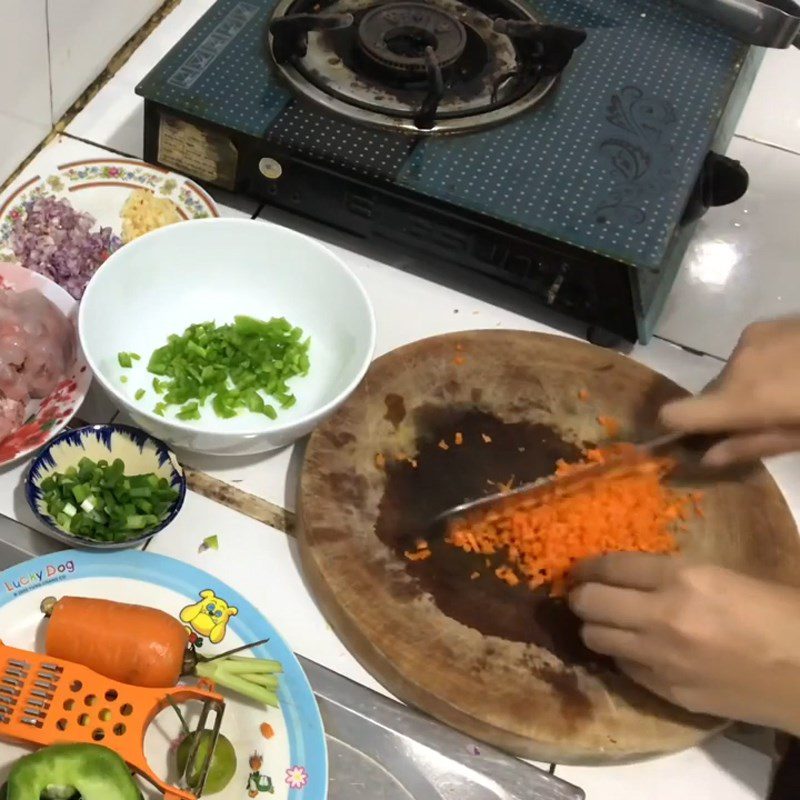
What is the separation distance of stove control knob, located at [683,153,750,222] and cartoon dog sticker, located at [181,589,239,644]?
59cm

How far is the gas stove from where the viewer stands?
2.87 ft

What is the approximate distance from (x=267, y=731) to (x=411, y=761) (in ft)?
0.37

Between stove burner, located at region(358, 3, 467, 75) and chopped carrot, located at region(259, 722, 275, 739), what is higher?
stove burner, located at region(358, 3, 467, 75)

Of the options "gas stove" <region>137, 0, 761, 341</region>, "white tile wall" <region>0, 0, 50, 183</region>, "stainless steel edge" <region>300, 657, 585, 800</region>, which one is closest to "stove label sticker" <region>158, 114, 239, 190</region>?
"gas stove" <region>137, 0, 761, 341</region>

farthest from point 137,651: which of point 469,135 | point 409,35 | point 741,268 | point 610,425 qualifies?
point 741,268

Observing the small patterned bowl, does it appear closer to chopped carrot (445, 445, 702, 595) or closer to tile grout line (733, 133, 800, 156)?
A: chopped carrot (445, 445, 702, 595)

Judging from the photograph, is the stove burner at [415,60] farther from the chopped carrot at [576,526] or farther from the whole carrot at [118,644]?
the whole carrot at [118,644]

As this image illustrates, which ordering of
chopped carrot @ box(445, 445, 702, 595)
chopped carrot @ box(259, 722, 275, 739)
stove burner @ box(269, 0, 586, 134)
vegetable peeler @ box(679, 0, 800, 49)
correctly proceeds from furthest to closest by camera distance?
vegetable peeler @ box(679, 0, 800, 49), stove burner @ box(269, 0, 586, 134), chopped carrot @ box(445, 445, 702, 595), chopped carrot @ box(259, 722, 275, 739)

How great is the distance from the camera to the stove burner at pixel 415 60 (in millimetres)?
921

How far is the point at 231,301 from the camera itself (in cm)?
92

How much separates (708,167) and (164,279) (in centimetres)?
56

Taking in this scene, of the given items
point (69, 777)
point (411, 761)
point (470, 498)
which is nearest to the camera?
point (69, 777)

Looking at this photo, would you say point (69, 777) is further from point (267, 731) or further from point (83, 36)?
point (83, 36)

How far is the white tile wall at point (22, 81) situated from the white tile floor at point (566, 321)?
0.03m
